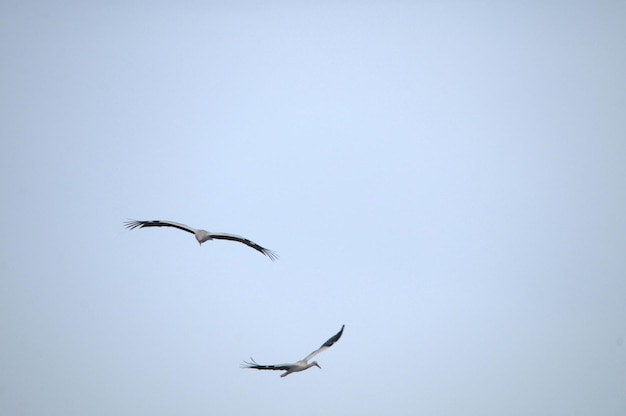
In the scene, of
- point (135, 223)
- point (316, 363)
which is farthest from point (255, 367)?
point (135, 223)

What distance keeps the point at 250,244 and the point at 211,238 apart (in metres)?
2.22

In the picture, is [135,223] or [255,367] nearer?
[255,367]

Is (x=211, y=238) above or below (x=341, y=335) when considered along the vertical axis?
above

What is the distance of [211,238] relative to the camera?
2095 inches

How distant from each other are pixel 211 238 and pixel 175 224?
6.97 feet

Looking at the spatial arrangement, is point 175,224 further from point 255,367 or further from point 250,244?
point 255,367

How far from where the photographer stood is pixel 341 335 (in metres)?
55.2

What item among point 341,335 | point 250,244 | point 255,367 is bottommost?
point 255,367

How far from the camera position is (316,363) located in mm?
54812

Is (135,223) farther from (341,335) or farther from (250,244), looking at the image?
(341,335)

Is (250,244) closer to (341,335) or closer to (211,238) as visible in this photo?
(211,238)

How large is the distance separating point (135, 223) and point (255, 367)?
1072 centimetres

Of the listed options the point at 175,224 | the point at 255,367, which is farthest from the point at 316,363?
the point at 175,224

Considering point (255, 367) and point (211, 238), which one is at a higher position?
point (211, 238)
